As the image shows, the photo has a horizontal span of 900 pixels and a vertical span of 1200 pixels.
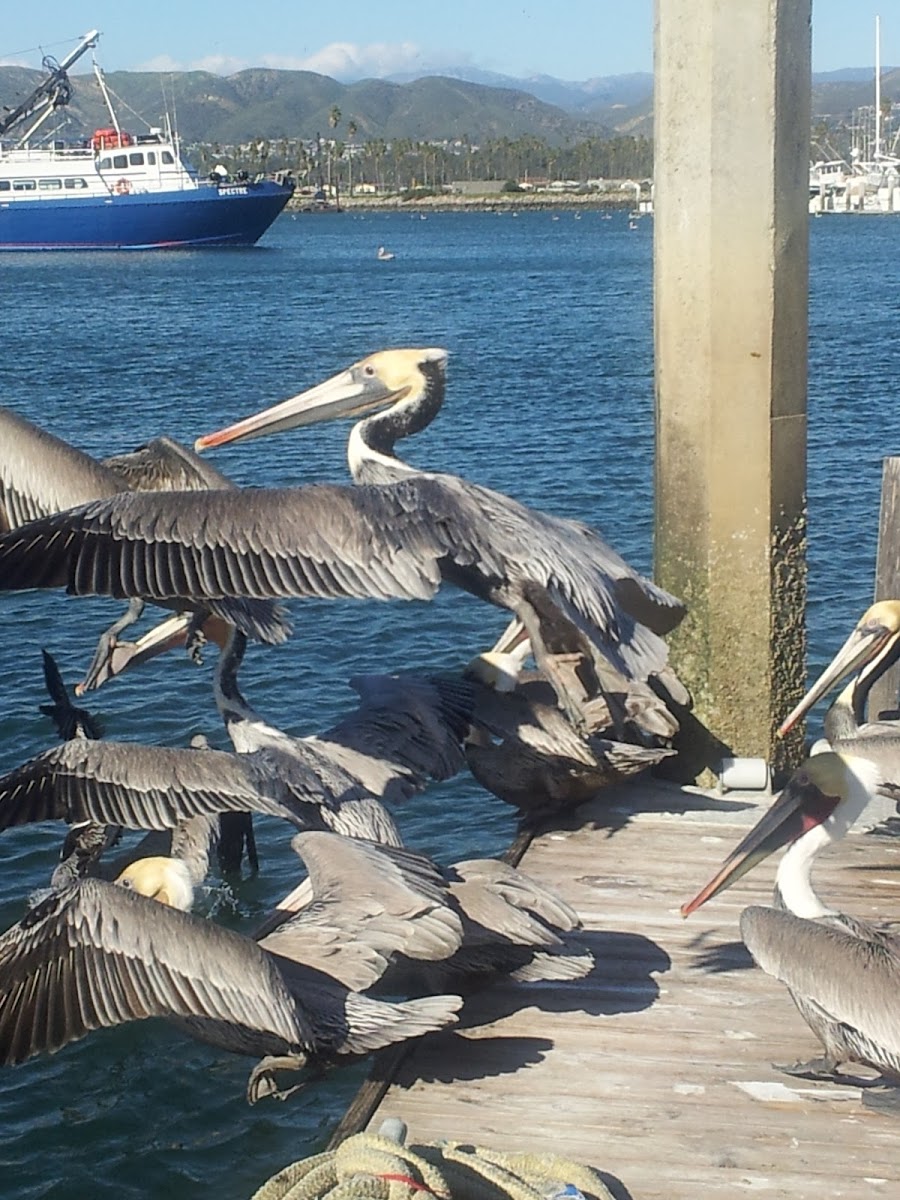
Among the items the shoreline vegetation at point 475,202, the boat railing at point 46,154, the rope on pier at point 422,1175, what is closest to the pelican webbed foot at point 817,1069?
the rope on pier at point 422,1175

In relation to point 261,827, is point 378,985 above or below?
above

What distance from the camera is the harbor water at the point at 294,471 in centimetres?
531

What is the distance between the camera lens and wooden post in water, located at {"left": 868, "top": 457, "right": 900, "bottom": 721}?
7.20m

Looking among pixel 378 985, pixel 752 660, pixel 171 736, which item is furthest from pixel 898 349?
pixel 378 985

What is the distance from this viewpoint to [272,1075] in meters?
4.72

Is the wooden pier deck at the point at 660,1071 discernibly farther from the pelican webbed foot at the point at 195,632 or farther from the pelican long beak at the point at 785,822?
the pelican webbed foot at the point at 195,632

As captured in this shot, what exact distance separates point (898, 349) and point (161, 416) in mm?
13445

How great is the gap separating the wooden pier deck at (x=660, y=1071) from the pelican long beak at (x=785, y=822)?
36 centimetres

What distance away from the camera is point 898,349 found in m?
28.9

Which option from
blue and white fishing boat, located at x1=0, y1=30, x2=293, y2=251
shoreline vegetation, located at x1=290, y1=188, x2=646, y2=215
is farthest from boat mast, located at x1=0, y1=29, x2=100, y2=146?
shoreline vegetation, located at x1=290, y1=188, x2=646, y2=215

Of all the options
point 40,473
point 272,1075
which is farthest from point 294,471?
point 272,1075

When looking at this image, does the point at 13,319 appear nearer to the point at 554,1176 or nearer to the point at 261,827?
the point at 261,827

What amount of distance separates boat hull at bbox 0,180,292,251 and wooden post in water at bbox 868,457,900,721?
6553 cm

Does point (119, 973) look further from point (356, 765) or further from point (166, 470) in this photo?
point (166, 470)
